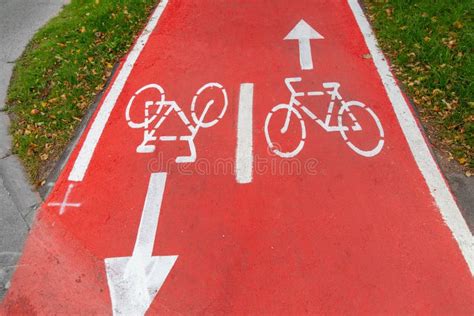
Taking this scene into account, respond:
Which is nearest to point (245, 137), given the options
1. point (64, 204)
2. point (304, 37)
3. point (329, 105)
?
point (329, 105)

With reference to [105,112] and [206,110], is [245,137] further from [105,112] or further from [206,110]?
[105,112]

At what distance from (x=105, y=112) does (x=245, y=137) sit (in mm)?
2015

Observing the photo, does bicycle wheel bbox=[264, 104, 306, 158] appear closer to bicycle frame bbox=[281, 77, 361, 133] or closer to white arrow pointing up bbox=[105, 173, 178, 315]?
bicycle frame bbox=[281, 77, 361, 133]

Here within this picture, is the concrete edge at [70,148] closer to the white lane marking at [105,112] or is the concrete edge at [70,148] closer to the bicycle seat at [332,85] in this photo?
the white lane marking at [105,112]

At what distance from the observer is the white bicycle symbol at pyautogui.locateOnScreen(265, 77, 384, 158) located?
4.48 metres

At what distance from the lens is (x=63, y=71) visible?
589 centimetres

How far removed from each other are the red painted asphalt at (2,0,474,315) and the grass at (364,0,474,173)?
446 millimetres

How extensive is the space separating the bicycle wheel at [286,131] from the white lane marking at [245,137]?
23 centimetres

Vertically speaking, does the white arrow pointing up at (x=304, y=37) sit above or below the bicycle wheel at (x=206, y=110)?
above

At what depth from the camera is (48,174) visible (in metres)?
4.63

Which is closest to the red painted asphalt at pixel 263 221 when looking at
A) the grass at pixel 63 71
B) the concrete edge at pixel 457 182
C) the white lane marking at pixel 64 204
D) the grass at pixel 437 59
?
the white lane marking at pixel 64 204

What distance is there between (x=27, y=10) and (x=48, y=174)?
4720 mm

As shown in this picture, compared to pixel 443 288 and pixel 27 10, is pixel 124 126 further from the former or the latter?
pixel 27 10

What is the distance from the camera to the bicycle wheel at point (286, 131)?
14.8 ft
